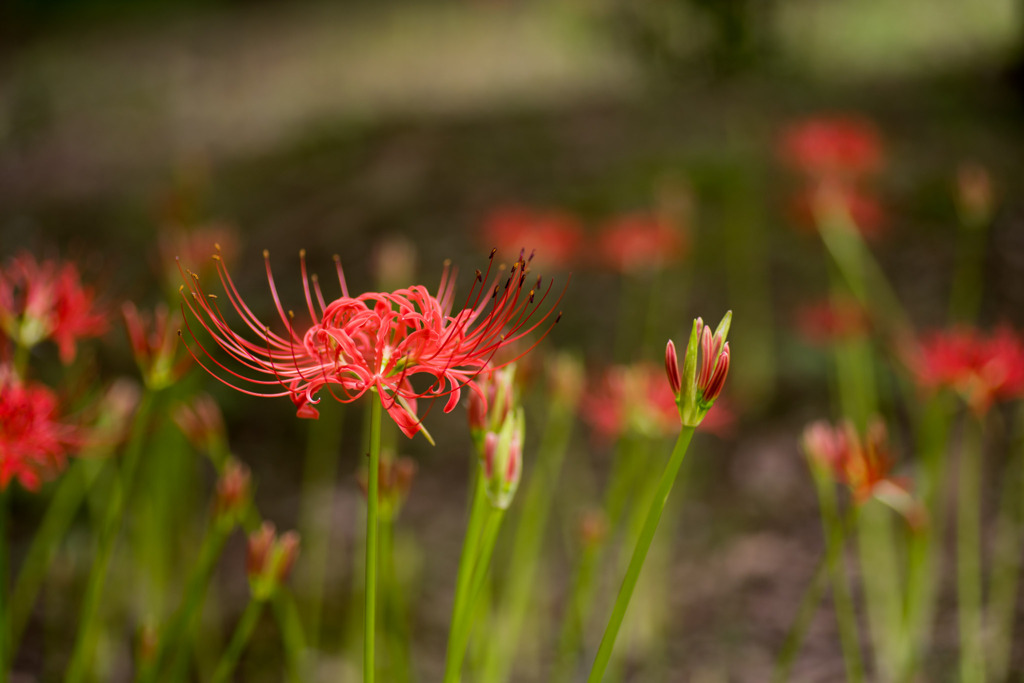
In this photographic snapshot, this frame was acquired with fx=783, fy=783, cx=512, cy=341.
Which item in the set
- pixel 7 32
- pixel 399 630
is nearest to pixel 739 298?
pixel 399 630

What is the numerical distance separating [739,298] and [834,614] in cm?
143

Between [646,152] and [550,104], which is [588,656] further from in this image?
[550,104]

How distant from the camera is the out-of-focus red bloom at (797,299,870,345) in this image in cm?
181

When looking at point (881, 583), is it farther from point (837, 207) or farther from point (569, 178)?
point (569, 178)

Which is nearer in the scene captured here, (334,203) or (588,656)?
(588,656)

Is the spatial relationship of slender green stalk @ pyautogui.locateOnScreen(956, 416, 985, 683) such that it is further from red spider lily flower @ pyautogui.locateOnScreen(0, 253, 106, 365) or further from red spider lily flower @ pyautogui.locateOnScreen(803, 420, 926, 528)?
red spider lily flower @ pyautogui.locateOnScreen(0, 253, 106, 365)

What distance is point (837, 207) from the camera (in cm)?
188

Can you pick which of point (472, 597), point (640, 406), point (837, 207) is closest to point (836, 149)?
point (837, 207)

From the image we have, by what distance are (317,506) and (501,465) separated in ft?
6.33

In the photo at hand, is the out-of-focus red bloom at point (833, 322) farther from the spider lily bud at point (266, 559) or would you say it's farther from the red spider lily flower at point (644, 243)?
the spider lily bud at point (266, 559)

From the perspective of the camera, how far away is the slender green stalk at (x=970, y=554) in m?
1.46

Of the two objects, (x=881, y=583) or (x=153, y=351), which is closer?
(x=153, y=351)

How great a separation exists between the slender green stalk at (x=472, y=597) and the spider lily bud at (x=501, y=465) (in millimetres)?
23

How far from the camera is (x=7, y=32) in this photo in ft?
29.2
